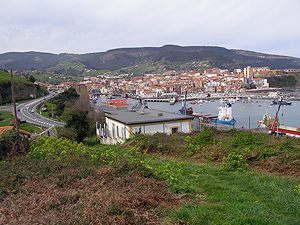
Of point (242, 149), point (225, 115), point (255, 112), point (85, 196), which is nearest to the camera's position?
point (85, 196)

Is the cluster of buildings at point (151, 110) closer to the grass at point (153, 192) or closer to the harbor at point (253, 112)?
the grass at point (153, 192)

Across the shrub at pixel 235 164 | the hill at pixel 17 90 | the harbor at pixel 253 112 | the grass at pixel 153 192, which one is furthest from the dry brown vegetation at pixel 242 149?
the hill at pixel 17 90

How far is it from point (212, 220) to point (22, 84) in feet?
206

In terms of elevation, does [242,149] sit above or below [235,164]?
above

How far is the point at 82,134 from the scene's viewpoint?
17.1 meters

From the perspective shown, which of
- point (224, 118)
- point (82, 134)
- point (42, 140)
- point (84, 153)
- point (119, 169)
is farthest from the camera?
point (224, 118)

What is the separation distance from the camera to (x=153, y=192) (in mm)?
3518

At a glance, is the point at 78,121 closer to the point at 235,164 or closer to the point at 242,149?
the point at 242,149

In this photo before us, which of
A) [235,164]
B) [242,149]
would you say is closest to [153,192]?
[235,164]

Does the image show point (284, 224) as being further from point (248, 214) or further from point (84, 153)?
point (84, 153)

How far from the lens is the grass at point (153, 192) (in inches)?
113

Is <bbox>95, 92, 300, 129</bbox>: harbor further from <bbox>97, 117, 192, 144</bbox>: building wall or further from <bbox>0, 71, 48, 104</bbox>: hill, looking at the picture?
<bbox>0, 71, 48, 104</bbox>: hill

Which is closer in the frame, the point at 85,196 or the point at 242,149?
the point at 85,196

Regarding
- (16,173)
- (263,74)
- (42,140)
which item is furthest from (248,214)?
(263,74)
